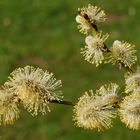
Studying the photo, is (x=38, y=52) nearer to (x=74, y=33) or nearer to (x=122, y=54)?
(x=74, y=33)

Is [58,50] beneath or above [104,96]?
above

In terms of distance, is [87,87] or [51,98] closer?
[51,98]

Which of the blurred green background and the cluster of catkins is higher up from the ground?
the blurred green background

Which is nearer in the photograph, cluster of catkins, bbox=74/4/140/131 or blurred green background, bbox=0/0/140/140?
cluster of catkins, bbox=74/4/140/131

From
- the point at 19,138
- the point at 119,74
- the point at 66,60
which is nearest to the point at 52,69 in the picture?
the point at 66,60

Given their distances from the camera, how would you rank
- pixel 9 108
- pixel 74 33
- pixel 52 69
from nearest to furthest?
pixel 9 108, pixel 52 69, pixel 74 33

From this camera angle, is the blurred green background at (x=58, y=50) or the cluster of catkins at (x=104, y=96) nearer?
the cluster of catkins at (x=104, y=96)

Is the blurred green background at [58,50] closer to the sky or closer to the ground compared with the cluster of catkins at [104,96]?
closer to the sky

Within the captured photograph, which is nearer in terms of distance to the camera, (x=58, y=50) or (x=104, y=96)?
(x=104, y=96)
